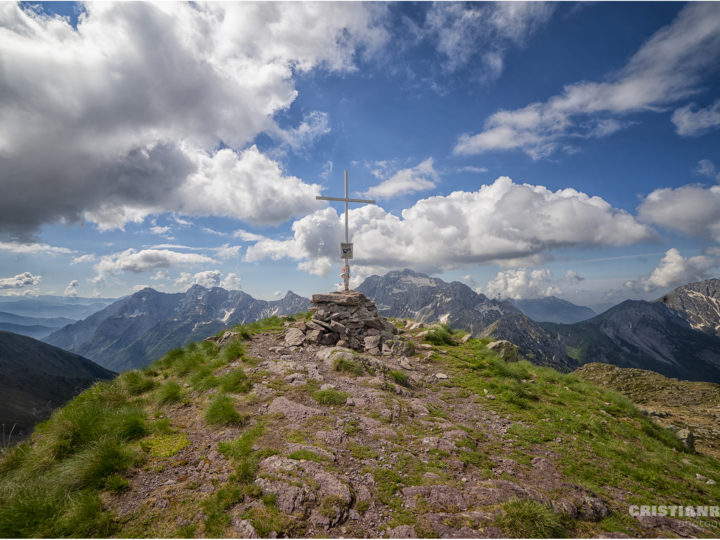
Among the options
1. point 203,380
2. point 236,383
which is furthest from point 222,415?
point 203,380

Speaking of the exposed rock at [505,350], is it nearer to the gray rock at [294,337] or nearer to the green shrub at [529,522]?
the gray rock at [294,337]

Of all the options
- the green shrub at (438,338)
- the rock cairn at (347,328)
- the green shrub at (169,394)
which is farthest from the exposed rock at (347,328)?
the green shrub at (169,394)

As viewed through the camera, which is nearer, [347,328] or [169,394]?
[169,394]

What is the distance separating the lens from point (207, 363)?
17594 mm

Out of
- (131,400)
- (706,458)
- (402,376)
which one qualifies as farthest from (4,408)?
(706,458)

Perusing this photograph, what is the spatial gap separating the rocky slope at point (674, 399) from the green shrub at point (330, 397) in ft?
56.9

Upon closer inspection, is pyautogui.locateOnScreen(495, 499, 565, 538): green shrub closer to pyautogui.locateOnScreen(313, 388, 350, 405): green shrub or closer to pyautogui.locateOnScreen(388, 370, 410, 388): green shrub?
pyautogui.locateOnScreen(313, 388, 350, 405): green shrub

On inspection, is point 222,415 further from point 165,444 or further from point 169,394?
point 169,394

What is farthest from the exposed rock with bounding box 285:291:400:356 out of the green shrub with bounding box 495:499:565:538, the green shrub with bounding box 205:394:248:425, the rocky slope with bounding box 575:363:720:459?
the rocky slope with bounding box 575:363:720:459

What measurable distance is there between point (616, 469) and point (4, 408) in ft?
834

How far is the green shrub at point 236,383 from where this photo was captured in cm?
1359

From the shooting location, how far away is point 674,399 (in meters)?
22.1

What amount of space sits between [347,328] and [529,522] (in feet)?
54.8

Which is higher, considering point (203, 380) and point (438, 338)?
point (438, 338)
